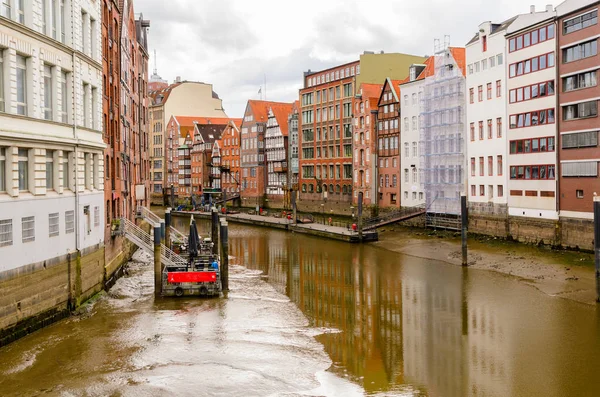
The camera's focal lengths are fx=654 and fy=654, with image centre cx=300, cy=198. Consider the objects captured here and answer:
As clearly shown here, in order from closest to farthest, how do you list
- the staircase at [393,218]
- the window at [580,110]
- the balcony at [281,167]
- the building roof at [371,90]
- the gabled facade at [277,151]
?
the window at [580,110] < the staircase at [393,218] < the building roof at [371,90] < the balcony at [281,167] < the gabled facade at [277,151]

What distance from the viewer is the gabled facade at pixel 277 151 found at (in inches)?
3939

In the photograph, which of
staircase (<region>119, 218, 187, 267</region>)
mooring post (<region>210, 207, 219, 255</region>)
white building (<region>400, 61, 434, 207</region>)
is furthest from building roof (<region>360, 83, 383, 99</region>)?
staircase (<region>119, 218, 187, 267</region>)

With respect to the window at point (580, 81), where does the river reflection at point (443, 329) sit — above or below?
below

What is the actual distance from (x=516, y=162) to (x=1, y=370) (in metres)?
43.3

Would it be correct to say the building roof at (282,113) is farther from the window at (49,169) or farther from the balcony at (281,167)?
the window at (49,169)

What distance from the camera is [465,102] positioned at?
6147 centimetres

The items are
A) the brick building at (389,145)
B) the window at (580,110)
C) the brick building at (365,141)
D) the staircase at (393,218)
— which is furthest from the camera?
the brick building at (365,141)

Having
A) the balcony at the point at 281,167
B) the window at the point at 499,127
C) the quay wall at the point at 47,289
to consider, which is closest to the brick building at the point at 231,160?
the balcony at the point at 281,167

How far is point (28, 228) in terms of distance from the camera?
76.9ft

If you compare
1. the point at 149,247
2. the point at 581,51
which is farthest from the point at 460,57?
the point at 149,247

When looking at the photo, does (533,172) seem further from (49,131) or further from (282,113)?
(282,113)

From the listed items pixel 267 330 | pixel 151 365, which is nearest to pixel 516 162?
pixel 267 330

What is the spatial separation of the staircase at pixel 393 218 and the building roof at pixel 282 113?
38586 mm

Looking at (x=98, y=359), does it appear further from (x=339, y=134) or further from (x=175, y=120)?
(x=175, y=120)
